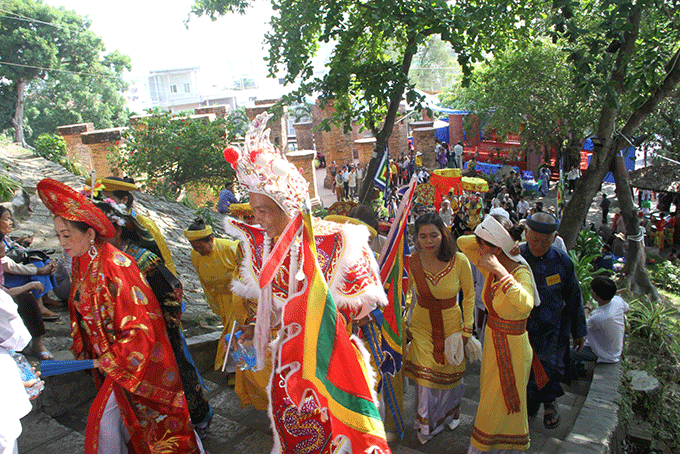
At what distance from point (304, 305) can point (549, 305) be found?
8.16 feet

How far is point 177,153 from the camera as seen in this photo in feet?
35.9

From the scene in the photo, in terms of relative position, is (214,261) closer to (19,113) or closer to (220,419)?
(220,419)

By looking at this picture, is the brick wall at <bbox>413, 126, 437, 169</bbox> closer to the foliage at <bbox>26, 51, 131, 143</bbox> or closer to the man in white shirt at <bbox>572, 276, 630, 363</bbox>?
the foliage at <bbox>26, 51, 131, 143</bbox>

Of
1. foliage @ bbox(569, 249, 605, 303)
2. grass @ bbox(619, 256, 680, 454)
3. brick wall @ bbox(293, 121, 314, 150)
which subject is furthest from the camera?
brick wall @ bbox(293, 121, 314, 150)

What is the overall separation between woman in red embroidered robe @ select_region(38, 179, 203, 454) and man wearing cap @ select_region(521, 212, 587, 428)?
8.71 feet

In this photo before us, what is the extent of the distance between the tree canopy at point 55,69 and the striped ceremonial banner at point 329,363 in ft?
80.9

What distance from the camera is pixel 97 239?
319 cm

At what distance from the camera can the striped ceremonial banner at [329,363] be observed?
2.20m

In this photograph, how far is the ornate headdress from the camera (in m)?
2.74

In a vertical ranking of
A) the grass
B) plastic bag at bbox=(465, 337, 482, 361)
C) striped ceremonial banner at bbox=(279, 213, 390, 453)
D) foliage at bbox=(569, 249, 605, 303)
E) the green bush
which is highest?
the green bush

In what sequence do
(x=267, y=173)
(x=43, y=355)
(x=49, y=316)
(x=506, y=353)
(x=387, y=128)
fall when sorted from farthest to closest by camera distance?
(x=387, y=128) → (x=49, y=316) → (x=43, y=355) → (x=506, y=353) → (x=267, y=173)

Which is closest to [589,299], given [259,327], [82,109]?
[259,327]

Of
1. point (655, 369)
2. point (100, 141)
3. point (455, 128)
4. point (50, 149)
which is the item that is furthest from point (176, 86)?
point (655, 369)

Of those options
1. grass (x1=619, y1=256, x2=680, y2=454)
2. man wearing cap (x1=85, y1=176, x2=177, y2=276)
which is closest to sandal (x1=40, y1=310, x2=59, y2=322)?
man wearing cap (x1=85, y1=176, x2=177, y2=276)
